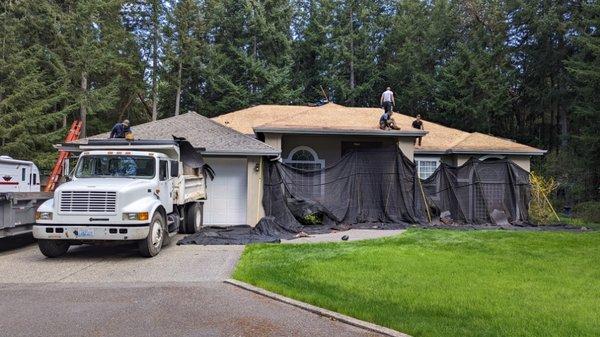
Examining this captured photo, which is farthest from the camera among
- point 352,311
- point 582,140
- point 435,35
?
point 435,35

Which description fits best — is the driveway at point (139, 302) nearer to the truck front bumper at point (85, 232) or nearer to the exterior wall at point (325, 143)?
the truck front bumper at point (85, 232)

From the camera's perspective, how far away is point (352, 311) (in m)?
6.27

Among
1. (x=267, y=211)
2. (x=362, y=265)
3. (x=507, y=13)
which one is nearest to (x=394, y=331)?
(x=362, y=265)

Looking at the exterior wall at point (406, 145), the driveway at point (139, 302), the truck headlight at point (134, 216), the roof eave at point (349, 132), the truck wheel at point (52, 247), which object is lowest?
the driveway at point (139, 302)

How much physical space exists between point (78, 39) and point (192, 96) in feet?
25.5

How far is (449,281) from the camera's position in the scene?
7844 millimetres

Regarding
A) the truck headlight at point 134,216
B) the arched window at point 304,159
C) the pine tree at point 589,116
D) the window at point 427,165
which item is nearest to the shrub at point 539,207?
the window at point 427,165

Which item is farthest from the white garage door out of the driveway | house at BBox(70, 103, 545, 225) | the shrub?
the shrub

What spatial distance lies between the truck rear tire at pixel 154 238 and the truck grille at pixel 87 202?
0.88 metres

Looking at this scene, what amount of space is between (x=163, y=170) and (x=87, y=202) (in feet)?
6.74

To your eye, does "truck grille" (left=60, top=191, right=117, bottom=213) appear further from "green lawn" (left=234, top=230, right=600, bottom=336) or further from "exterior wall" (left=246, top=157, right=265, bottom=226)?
"exterior wall" (left=246, top=157, right=265, bottom=226)

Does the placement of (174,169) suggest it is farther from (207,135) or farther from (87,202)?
(207,135)

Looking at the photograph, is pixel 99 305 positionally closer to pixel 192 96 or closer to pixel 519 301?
pixel 519 301

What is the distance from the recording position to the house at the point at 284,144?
16.1 metres
